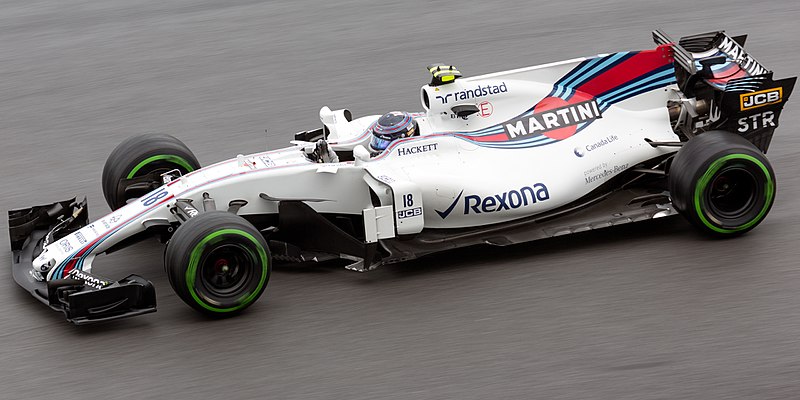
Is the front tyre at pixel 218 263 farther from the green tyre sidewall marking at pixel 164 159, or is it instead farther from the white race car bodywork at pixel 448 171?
the green tyre sidewall marking at pixel 164 159

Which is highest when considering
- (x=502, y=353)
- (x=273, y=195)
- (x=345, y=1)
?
(x=345, y=1)

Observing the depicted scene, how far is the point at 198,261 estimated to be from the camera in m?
6.69

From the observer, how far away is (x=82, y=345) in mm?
6742

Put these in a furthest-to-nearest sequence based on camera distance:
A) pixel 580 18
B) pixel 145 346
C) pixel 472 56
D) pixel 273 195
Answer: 1. pixel 580 18
2. pixel 472 56
3. pixel 273 195
4. pixel 145 346

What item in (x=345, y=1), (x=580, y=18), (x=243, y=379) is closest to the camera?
(x=243, y=379)

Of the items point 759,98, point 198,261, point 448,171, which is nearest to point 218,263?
point 198,261

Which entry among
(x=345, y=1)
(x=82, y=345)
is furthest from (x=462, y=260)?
(x=345, y=1)

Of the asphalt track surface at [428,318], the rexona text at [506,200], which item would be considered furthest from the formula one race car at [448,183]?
the asphalt track surface at [428,318]

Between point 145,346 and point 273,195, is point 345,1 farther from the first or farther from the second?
point 145,346

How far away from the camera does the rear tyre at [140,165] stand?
325 inches

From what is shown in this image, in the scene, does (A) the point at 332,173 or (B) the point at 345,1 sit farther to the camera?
(B) the point at 345,1

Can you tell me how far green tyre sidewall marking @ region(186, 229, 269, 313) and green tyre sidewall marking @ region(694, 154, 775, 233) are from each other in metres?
2.99

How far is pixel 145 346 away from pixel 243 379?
820 millimetres

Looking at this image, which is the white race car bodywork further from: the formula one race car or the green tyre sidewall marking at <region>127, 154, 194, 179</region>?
the green tyre sidewall marking at <region>127, 154, 194, 179</region>
